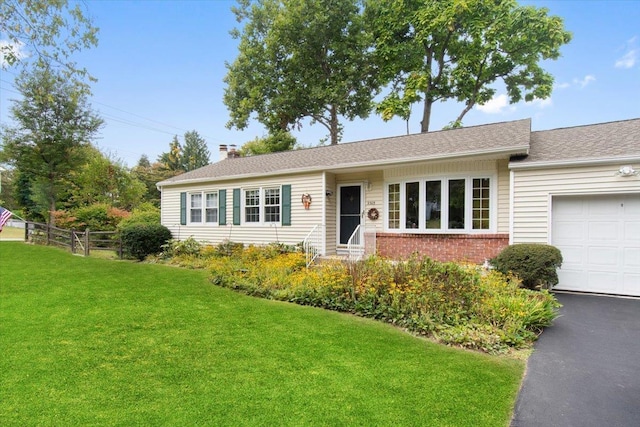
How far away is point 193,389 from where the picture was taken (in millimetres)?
3186

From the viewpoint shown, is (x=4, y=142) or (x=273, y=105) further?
(x=273, y=105)

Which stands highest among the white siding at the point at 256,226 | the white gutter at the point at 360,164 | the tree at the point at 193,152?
the tree at the point at 193,152

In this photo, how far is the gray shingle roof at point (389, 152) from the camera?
845 centimetres

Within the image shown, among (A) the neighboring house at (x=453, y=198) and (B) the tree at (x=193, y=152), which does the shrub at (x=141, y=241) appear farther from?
(B) the tree at (x=193, y=152)

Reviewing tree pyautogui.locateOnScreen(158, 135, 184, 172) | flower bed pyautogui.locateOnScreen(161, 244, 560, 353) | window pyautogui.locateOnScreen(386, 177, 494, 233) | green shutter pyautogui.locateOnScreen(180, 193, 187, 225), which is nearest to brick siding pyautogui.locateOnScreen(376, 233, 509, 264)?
window pyautogui.locateOnScreen(386, 177, 494, 233)

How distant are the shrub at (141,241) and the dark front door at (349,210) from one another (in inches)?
284

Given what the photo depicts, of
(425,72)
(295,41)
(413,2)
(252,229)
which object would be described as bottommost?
(252,229)

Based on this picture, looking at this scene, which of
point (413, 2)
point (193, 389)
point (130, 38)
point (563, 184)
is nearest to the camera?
point (193, 389)

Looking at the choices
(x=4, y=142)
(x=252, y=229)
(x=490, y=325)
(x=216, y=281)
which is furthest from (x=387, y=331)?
(x=4, y=142)

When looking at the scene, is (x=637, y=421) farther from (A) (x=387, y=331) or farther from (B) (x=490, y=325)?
(A) (x=387, y=331)

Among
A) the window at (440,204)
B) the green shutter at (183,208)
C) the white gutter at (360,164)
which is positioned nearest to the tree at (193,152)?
the white gutter at (360,164)

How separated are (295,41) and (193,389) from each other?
70.0 ft

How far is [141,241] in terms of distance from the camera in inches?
494

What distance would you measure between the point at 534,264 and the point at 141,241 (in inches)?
485
